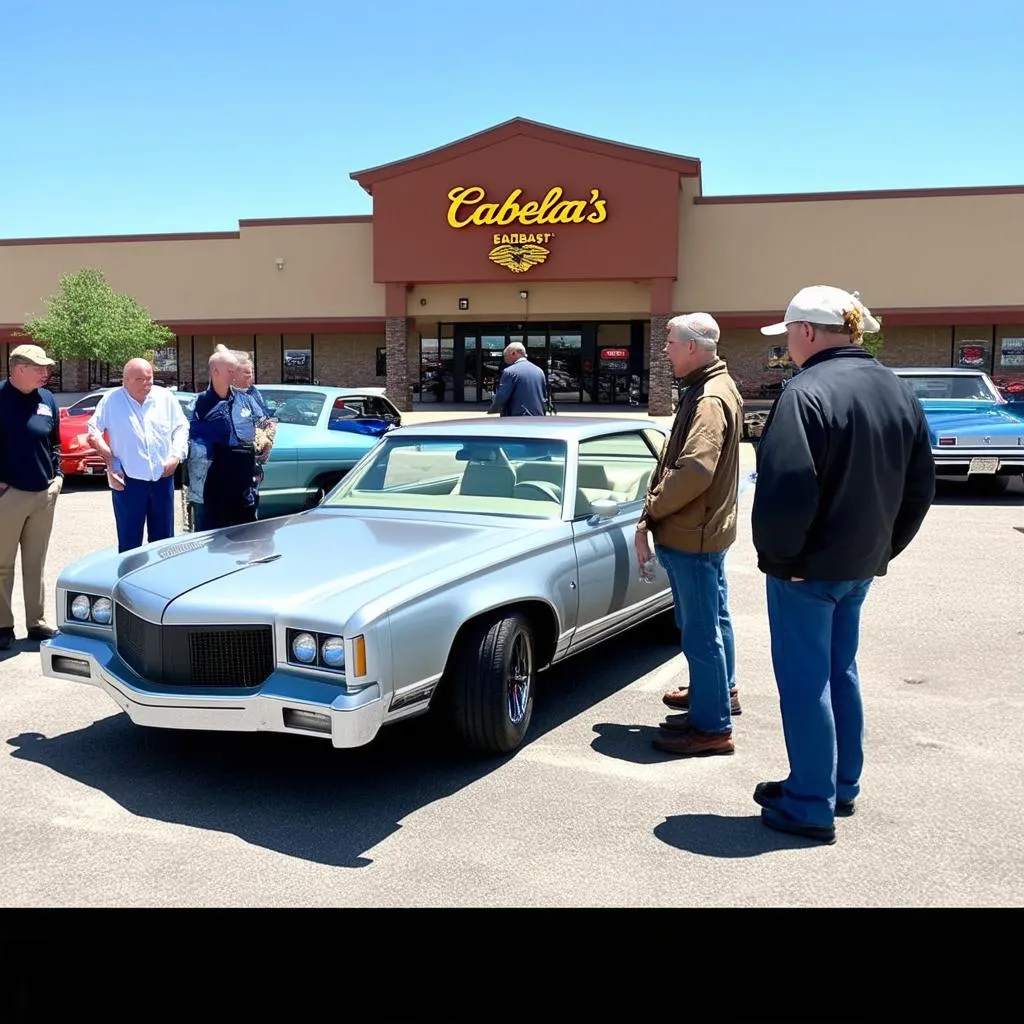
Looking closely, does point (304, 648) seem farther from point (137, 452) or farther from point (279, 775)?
point (137, 452)

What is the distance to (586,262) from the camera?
101 ft

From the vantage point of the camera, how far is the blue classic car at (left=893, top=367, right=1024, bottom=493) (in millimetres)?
12914

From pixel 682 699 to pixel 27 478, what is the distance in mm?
4133

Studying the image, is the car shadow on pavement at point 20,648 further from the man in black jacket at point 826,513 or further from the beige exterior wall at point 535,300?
the beige exterior wall at point 535,300

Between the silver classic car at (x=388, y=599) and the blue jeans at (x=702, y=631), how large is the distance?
0.61m

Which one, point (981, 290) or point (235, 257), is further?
point (235, 257)

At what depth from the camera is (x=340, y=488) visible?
20.3 ft

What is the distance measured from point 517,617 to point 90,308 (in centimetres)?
3131

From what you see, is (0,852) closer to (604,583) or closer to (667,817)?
(667,817)

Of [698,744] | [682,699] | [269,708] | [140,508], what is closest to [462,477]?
[682,699]

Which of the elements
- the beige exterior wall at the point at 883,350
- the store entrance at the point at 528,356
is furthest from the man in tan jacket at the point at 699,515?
the store entrance at the point at 528,356

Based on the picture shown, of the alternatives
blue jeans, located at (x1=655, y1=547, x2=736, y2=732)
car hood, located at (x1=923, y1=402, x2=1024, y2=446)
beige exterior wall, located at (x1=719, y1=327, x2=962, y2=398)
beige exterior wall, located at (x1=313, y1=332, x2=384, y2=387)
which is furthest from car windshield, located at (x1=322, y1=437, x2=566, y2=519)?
beige exterior wall, located at (x1=313, y1=332, x2=384, y2=387)

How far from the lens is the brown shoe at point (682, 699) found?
532cm

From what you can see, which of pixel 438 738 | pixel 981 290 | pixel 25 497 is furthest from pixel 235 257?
pixel 438 738
